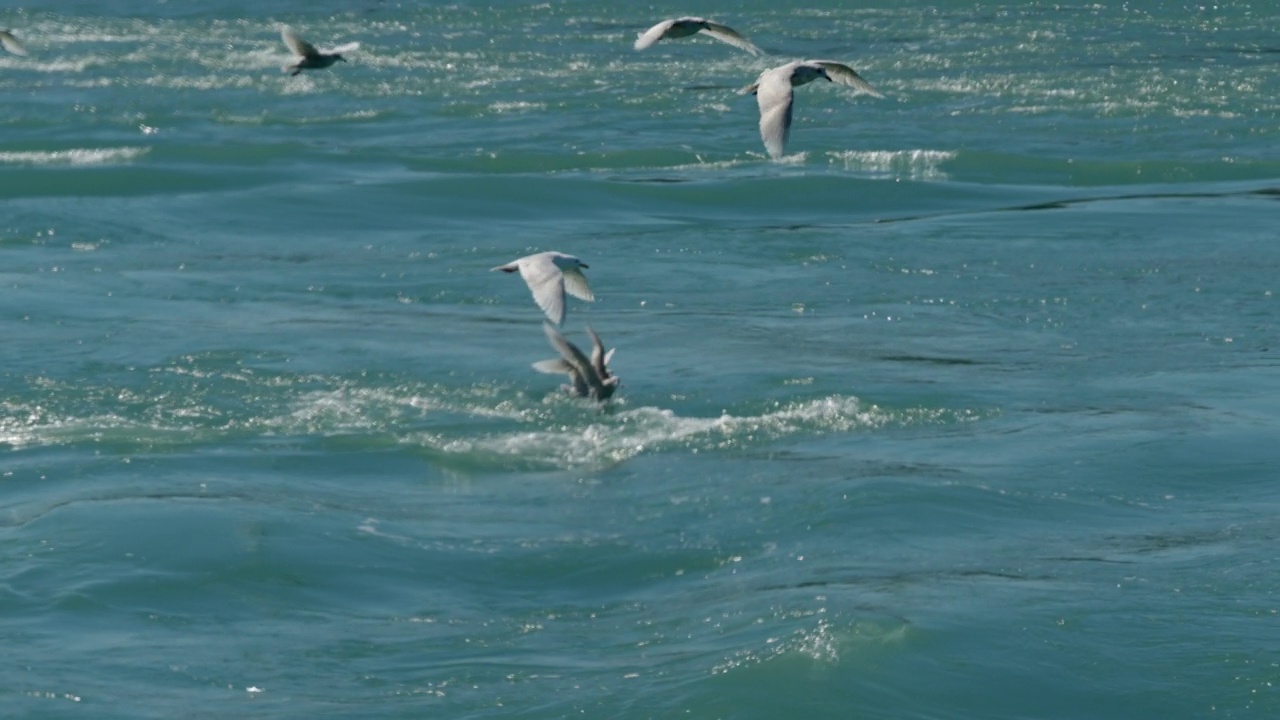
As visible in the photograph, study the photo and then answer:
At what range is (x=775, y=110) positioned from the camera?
10586 mm

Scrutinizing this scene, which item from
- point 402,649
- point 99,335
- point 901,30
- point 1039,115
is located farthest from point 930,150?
point 402,649

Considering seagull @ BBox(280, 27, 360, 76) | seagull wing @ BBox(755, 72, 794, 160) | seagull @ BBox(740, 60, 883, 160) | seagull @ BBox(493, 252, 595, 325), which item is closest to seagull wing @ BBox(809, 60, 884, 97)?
seagull @ BBox(740, 60, 883, 160)

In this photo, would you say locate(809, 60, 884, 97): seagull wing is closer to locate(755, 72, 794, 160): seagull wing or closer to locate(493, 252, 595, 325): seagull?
locate(755, 72, 794, 160): seagull wing

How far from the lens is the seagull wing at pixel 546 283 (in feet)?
36.3

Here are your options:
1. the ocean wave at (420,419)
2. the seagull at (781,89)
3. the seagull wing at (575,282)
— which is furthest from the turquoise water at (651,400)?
the seagull at (781,89)

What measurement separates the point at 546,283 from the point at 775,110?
1.50m

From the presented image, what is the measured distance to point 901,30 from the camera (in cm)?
2711

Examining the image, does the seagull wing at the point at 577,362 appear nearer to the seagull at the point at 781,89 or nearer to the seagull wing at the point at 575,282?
the seagull wing at the point at 575,282

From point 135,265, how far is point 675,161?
5725 millimetres

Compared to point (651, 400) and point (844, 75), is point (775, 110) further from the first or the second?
point (651, 400)

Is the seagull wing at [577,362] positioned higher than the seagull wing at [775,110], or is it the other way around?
the seagull wing at [775,110]

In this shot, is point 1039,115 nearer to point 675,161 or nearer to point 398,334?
point 675,161

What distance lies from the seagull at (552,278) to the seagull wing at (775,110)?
1228mm

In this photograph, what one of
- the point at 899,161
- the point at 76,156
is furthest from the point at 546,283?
the point at 76,156
